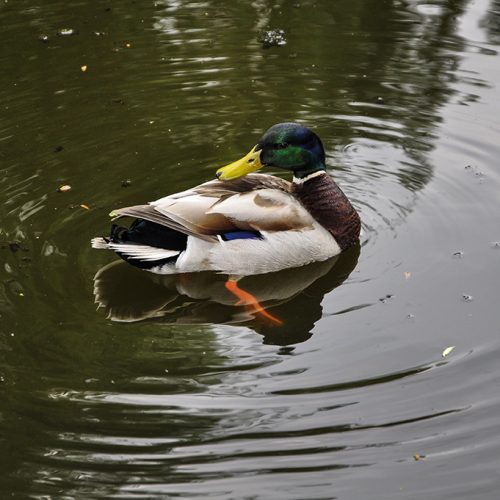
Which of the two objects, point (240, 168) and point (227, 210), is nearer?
point (227, 210)

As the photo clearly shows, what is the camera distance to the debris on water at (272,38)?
10.0 m

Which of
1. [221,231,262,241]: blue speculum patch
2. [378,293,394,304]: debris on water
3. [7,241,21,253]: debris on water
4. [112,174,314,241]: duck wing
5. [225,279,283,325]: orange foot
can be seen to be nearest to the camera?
[378,293,394,304]: debris on water

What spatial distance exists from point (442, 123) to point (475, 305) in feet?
9.07

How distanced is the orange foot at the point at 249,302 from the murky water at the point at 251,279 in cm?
6

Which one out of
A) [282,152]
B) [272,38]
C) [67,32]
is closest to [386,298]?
[282,152]

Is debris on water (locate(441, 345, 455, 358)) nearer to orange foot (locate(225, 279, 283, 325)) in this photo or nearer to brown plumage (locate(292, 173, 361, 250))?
orange foot (locate(225, 279, 283, 325))

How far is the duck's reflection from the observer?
612 centimetres

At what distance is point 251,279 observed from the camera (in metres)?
6.67

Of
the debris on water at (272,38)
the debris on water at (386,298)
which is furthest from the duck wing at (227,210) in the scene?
the debris on water at (272,38)

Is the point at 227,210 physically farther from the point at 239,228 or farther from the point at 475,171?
the point at 475,171

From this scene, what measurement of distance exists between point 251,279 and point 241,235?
1.01ft

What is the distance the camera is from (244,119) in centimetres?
857

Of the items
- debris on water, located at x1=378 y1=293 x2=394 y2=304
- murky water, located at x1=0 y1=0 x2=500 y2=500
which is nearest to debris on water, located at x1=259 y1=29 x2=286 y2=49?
murky water, located at x1=0 y1=0 x2=500 y2=500

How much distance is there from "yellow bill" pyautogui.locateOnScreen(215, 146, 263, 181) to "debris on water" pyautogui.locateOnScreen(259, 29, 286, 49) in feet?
11.5
